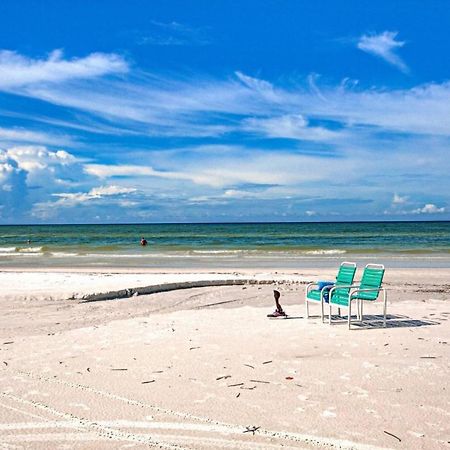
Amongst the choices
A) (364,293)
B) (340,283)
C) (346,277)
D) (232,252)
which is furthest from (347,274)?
(232,252)

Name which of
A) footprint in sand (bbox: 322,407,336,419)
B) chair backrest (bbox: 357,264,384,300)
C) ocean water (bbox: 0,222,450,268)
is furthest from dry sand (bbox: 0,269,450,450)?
ocean water (bbox: 0,222,450,268)

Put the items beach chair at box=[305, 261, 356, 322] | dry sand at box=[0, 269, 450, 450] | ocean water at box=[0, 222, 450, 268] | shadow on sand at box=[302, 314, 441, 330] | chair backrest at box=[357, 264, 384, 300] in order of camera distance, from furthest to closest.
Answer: ocean water at box=[0, 222, 450, 268] < beach chair at box=[305, 261, 356, 322] < chair backrest at box=[357, 264, 384, 300] < shadow on sand at box=[302, 314, 441, 330] < dry sand at box=[0, 269, 450, 450]

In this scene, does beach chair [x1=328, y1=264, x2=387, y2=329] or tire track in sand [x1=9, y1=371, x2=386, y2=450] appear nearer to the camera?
tire track in sand [x1=9, y1=371, x2=386, y2=450]

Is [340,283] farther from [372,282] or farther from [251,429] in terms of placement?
[251,429]

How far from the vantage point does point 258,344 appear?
6.91 m

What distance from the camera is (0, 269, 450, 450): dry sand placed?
3.99m

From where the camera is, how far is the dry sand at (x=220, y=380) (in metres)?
3.99

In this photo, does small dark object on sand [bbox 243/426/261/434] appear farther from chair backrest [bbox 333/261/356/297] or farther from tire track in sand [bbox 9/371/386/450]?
chair backrest [bbox 333/261/356/297]

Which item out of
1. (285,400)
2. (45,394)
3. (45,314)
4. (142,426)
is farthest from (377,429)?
(45,314)

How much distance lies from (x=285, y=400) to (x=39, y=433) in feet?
6.55

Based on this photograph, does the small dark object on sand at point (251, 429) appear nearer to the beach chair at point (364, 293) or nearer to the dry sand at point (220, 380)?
the dry sand at point (220, 380)

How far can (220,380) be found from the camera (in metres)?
5.32

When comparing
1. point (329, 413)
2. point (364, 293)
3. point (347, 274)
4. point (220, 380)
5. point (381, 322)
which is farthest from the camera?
point (347, 274)

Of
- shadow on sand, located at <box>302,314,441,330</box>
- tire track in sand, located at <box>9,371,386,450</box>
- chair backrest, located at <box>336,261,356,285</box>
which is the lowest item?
tire track in sand, located at <box>9,371,386,450</box>
